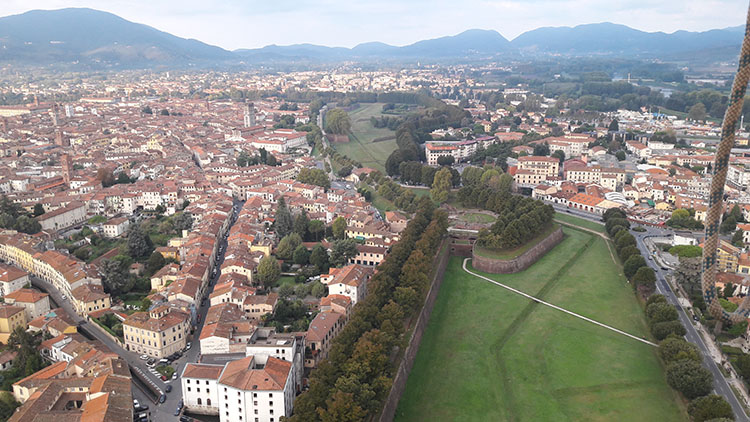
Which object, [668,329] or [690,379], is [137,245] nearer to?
[668,329]

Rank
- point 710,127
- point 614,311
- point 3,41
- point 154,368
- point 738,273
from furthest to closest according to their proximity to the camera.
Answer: point 3,41, point 710,127, point 738,273, point 614,311, point 154,368

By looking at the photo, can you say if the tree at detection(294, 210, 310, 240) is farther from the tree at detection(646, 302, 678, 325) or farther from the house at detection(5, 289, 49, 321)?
the tree at detection(646, 302, 678, 325)

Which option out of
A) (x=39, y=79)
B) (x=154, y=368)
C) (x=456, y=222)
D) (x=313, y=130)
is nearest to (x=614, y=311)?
(x=456, y=222)

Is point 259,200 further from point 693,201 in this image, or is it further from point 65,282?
point 693,201

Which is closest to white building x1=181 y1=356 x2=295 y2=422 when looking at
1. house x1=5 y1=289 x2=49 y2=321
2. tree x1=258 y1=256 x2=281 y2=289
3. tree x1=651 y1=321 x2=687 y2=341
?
tree x1=258 y1=256 x2=281 y2=289

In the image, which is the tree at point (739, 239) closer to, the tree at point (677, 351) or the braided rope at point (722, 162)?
the tree at point (677, 351)

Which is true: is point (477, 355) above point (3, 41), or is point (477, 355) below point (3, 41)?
below
